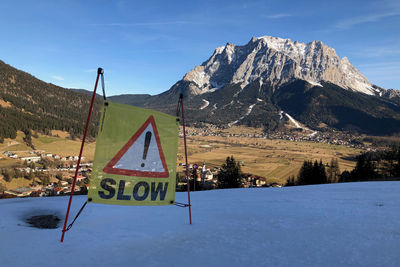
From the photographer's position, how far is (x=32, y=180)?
4484 cm

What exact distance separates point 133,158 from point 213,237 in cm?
236

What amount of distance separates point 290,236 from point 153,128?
3.74 meters

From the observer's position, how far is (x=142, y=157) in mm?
5129

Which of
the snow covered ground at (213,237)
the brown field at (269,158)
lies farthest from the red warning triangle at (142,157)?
the brown field at (269,158)

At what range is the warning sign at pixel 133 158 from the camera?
15.6 feet

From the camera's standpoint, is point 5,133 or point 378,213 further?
point 5,133

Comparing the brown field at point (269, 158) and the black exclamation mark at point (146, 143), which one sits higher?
the black exclamation mark at point (146, 143)

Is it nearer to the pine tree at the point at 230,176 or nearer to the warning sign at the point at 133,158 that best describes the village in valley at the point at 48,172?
the pine tree at the point at 230,176

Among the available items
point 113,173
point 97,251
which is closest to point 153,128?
point 113,173

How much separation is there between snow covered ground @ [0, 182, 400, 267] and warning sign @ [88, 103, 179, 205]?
0.90 metres

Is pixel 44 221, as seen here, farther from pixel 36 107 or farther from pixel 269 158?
pixel 36 107

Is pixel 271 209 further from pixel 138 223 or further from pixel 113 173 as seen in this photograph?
pixel 113 173

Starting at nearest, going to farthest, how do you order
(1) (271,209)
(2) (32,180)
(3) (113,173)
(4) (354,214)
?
(3) (113,173)
(4) (354,214)
(1) (271,209)
(2) (32,180)

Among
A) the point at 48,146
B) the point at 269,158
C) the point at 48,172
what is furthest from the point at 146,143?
the point at 269,158
